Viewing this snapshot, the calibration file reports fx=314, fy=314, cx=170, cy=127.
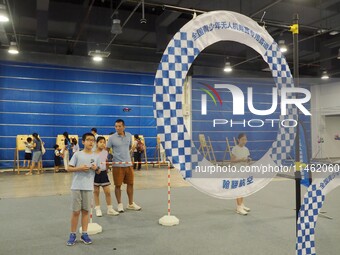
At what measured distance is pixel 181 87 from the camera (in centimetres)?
179

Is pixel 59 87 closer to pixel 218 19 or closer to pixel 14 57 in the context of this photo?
pixel 14 57

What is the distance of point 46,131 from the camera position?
11602 millimetres

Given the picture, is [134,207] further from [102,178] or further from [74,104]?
[74,104]

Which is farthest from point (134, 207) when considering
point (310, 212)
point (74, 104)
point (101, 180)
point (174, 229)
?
point (74, 104)

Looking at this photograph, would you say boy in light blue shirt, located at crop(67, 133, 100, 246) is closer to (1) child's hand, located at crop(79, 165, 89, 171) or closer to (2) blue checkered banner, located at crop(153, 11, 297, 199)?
(1) child's hand, located at crop(79, 165, 89, 171)

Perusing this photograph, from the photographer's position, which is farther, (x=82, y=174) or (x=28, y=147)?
(x=28, y=147)

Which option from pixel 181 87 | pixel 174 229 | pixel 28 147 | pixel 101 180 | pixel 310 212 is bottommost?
pixel 174 229

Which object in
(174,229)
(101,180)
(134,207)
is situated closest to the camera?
(174,229)

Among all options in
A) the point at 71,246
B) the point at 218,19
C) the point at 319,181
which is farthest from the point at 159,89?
the point at 71,246

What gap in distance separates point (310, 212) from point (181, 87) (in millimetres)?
1289

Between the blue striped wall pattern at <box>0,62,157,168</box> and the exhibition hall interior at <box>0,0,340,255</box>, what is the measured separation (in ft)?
0.14

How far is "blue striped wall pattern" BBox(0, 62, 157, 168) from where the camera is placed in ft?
36.7

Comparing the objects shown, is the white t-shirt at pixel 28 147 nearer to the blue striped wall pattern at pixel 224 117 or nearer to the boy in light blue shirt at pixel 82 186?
the blue striped wall pattern at pixel 224 117

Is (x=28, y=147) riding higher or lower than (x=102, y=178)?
higher
